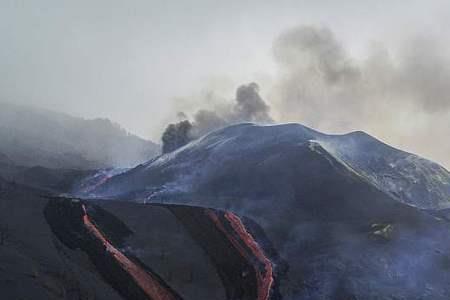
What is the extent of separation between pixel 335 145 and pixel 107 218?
3411 centimetres

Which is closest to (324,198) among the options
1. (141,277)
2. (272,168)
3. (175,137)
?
(272,168)

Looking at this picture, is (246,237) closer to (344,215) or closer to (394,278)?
(344,215)

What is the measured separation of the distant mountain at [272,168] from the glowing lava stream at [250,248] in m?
6.19

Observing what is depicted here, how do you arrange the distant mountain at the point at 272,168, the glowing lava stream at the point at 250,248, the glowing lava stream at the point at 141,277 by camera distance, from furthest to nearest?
1. the distant mountain at the point at 272,168
2. the glowing lava stream at the point at 250,248
3. the glowing lava stream at the point at 141,277

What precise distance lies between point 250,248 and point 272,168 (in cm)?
1578

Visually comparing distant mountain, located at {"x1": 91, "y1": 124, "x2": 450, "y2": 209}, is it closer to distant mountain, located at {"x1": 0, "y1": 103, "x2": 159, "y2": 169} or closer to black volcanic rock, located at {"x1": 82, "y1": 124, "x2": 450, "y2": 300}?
black volcanic rock, located at {"x1": 82, "y1": 124, "x2": 450, "y2": 300}

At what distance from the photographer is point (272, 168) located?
71750 mm

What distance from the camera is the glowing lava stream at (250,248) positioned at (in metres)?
51.4

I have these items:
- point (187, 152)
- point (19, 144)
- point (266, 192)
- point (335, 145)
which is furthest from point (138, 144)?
point (266, 192)

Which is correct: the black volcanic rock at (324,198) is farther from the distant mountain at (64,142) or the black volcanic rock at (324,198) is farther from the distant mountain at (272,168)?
the distant mountain at (64,142)

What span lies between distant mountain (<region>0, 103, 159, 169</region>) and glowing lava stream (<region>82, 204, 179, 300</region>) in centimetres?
3965

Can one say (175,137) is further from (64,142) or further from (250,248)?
(250,248)

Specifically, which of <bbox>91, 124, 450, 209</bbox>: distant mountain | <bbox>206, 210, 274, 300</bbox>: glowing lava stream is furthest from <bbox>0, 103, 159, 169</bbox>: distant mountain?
<bbox>206, 210, 274, 300</bbox>: glowing lava stream

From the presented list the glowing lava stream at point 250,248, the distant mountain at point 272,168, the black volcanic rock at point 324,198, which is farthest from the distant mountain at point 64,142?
the glowing lava stream at point 250,248
